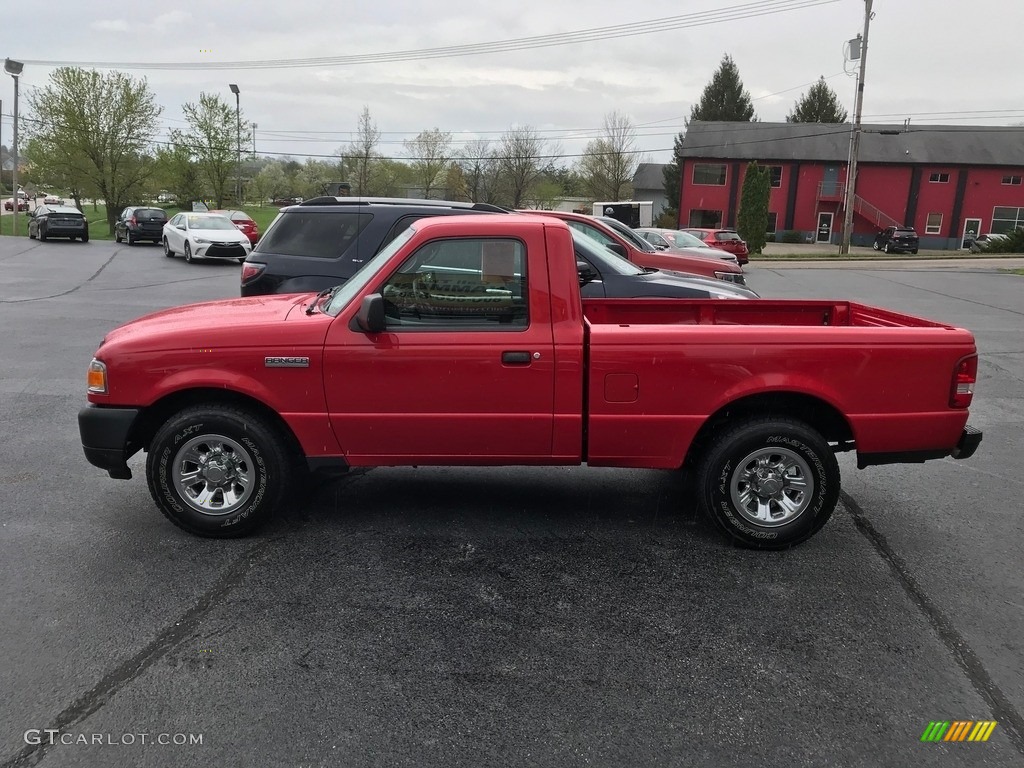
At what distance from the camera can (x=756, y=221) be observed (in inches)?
1750

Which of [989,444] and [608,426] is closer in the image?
[608,426]

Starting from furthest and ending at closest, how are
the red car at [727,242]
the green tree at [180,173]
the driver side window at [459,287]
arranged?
the green tree at [180,173] < the red car at [727,242] < the driver side window at [459,287]

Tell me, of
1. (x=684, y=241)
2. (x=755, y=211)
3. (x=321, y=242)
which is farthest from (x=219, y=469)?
(x=755, y=211)

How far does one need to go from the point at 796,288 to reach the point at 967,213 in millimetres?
38845

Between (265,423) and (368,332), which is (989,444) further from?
(265,423)

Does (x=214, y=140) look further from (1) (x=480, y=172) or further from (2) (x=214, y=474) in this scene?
(2) (x=214, y=474)

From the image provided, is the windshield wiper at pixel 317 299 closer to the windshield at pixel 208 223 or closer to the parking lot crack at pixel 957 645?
the parking lot crack at pixel 957 645

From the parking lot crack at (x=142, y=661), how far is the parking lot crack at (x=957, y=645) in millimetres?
3364

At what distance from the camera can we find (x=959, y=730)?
3.08 metres

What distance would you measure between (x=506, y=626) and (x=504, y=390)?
4.23ft

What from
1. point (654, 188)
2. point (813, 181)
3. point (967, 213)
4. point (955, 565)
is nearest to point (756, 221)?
point (813, 181)

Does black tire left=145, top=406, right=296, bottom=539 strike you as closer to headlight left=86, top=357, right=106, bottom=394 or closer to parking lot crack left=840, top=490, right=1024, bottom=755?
headlight left=86, top=357, right=106, bottom=394

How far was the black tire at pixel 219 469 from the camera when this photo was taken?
15.0 feet

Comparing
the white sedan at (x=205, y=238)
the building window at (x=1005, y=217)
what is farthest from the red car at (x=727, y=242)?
the building window at (x=1005, y=217)
